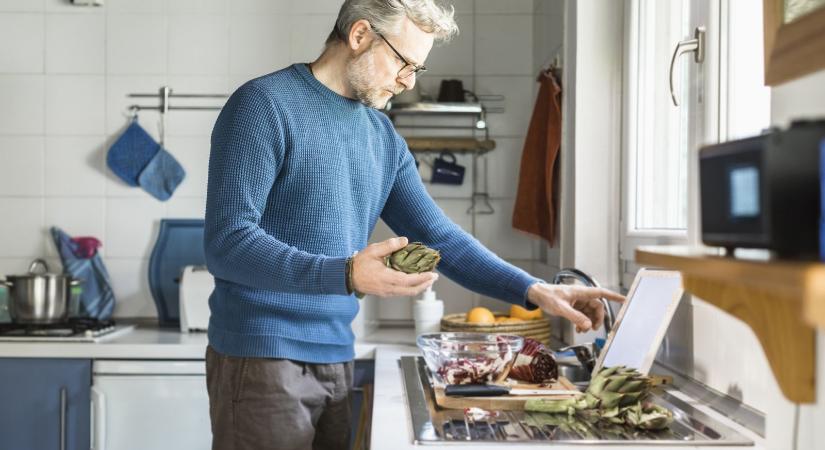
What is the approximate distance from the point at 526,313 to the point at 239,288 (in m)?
1.05

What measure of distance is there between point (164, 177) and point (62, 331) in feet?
2.29

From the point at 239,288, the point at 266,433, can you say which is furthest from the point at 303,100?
the point at 266,433

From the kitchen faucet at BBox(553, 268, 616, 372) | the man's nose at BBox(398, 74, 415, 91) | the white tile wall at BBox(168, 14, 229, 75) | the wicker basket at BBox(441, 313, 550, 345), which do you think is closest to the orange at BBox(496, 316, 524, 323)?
the wicker basket at BBox(441, 313, 550, 345)

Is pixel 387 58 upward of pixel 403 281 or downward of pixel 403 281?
upward

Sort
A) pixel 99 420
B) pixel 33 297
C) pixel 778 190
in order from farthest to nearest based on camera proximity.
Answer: pixel 33 297, pixel 99 420, pixel 778 190

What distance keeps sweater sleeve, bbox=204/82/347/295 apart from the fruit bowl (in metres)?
0.41

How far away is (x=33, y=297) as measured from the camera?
2936mm

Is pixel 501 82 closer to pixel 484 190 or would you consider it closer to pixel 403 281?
pixel 484 190

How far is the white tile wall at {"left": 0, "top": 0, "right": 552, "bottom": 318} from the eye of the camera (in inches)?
128

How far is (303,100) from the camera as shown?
174 centimetres

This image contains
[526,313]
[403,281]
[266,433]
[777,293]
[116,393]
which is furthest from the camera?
[116,393]

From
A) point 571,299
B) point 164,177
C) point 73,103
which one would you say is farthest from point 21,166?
point 571,299

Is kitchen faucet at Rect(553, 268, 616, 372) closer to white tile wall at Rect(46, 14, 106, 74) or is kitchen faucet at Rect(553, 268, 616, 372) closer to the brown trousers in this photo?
the brown trousers

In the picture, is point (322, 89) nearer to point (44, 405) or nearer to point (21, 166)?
point (44, 405)
